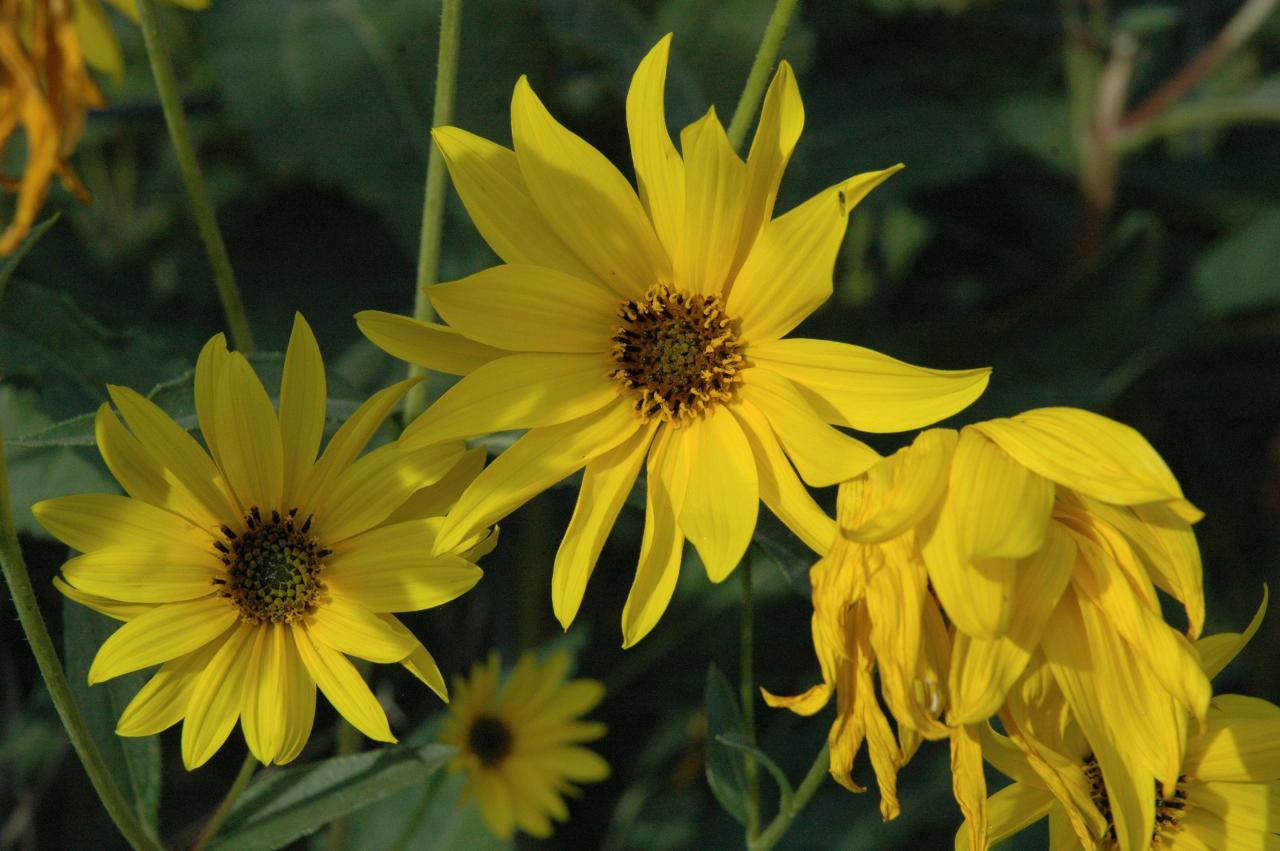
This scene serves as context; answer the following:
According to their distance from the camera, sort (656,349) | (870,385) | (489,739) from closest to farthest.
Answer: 1. (870,385)
2. (656,349)
3. (489,739)

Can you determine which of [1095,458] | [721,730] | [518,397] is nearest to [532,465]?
[518,397]

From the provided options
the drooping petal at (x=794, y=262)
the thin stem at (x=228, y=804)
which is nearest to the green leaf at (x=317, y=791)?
the thin stem at (x=228, y=804)

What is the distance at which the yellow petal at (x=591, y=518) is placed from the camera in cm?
97

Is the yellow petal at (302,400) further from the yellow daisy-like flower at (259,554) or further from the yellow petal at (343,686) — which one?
the yellow petal at (343,686)

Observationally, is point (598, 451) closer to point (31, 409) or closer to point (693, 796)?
point (31, 409)

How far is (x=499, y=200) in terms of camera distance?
3.27ft

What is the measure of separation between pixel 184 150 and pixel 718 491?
19.2 inches

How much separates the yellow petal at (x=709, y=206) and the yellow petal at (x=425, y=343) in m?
0.16

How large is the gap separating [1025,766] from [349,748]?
1.88 feet

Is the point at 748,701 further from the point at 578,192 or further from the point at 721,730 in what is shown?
the point at 578,192

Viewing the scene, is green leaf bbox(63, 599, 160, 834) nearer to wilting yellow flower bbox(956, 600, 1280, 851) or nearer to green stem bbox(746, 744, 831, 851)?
green stem bbox(746, 744, 831, 851)

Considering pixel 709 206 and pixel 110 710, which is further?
pixel 110 710

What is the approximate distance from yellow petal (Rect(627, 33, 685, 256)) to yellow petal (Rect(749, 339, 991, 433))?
135 mm

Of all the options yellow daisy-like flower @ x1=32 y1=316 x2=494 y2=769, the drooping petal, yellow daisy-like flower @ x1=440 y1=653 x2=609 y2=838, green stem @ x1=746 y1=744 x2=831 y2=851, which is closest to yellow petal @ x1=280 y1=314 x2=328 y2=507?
yellow daisy-like flower @ x1=32 y1=316 x2=494 y2=769
